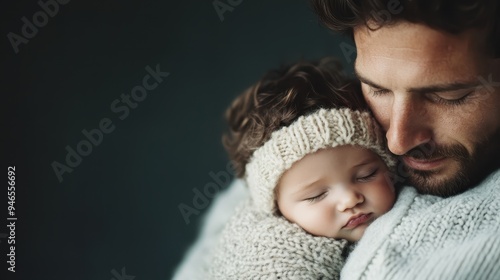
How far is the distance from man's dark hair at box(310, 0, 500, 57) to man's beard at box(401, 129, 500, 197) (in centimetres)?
21

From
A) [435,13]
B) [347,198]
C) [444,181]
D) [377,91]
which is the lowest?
[444,181]

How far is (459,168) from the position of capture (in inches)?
50.3

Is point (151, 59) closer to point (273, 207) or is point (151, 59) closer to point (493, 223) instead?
point (273, 207)

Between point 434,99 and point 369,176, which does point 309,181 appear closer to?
point 369,176

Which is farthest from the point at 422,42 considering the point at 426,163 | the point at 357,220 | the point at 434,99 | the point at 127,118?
the point at 127,118

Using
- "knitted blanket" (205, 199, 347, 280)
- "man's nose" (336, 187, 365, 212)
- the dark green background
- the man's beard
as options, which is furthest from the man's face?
the dark green background

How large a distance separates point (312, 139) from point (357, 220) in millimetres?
204

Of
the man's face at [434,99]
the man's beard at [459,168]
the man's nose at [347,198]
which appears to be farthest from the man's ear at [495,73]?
the man's nose at [347,198]

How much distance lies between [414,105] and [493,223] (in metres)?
0.28

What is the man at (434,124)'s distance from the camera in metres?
1.07

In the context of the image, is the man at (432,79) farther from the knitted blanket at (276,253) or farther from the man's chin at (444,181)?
the knitted blanket at (276,253)

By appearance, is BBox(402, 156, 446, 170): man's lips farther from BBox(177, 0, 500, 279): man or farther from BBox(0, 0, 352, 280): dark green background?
BBox(0, 0, 352, 280): dark green background

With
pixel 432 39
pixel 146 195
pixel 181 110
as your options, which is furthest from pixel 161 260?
pixel 432 39

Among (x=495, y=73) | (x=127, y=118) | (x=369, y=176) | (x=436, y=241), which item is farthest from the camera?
(x=127, y=118)
